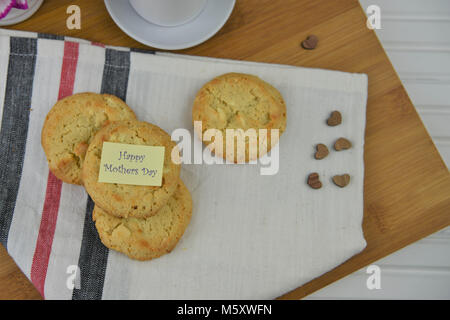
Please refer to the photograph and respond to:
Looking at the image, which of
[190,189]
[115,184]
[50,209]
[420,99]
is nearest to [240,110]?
[190,189]

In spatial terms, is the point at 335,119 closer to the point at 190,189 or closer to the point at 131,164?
the point at 190,189

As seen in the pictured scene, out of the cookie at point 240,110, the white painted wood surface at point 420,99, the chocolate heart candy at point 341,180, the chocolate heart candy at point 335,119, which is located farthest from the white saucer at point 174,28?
the white painted wood surface at point 420,99

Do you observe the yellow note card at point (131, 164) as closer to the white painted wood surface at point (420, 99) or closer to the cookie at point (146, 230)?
the cookie at point (146, 230)

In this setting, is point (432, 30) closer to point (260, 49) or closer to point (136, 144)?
point (260, 49)

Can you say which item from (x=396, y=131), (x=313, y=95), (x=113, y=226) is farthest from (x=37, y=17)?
(x=396, y=131)

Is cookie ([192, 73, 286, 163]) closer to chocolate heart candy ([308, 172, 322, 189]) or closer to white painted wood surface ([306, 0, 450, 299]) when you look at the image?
chocolate heart candy ([308, 172, 322, 189])
